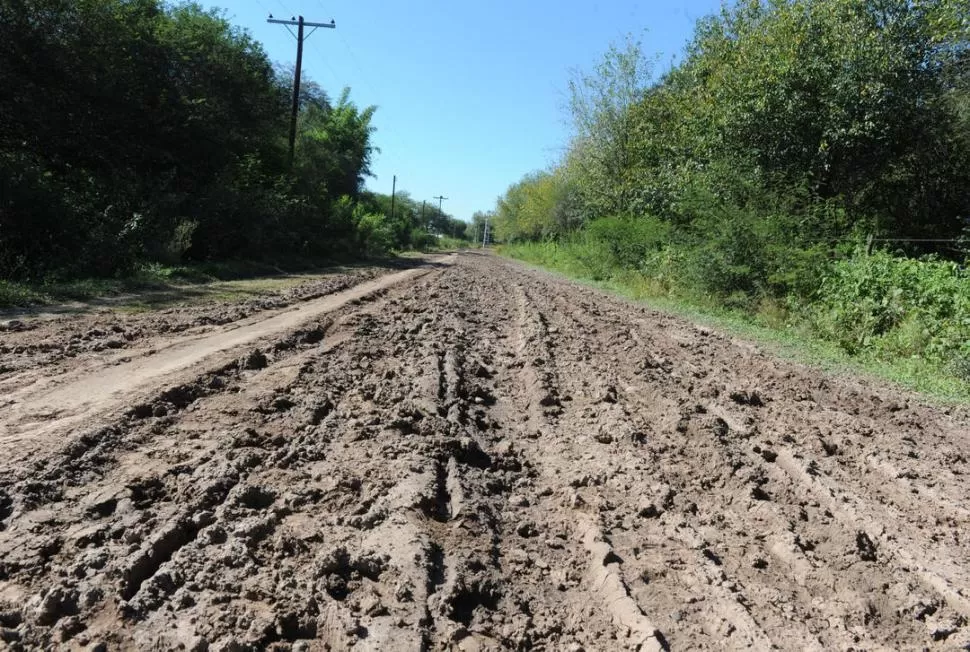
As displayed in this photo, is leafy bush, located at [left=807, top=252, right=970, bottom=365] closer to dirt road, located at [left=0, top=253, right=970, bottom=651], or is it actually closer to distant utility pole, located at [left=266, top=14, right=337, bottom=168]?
dirt road, located at [left=0, top=253, right=970, bottom=651]

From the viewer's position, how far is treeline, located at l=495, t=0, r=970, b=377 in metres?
13.2

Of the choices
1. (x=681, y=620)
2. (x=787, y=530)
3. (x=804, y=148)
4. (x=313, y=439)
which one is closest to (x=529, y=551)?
(x=681, y=620)

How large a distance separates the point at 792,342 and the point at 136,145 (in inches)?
718

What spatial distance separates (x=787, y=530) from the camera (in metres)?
3.77

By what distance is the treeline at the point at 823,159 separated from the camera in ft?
43.3

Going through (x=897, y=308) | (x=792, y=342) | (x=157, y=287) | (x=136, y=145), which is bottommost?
(x=157, y=287)

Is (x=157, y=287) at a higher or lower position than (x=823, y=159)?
lower

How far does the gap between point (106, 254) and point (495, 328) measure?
845 centimetres

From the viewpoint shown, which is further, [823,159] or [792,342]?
[823,159]

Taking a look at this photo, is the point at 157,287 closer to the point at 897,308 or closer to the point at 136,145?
the point at 136,145

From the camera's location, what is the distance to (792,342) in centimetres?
1121

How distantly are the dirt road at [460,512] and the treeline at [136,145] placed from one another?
25.2 feet

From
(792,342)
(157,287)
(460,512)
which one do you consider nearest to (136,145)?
(157,287)

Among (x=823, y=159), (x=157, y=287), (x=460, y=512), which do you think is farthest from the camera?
(x=823, y=159)
